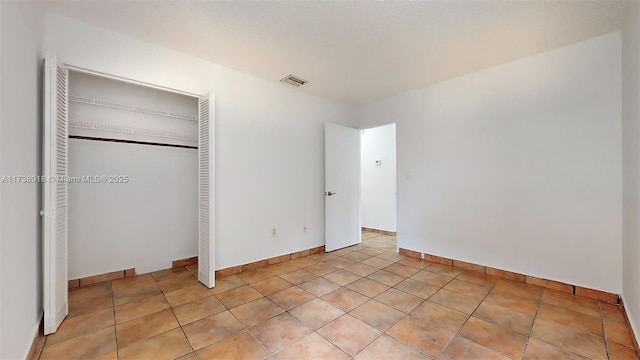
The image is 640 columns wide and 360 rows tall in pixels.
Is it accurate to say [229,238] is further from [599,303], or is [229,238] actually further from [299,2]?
[599,303]

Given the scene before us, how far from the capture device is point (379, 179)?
18.9 ft

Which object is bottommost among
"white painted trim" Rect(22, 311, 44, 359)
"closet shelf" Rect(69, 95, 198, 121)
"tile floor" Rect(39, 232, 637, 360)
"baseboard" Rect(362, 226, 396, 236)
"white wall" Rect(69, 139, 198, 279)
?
"tile floor" Rect(39, 232, 637, 360)

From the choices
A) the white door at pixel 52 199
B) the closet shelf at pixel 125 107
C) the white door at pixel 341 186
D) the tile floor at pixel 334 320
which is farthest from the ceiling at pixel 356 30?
the tile floor at pixel 334 320

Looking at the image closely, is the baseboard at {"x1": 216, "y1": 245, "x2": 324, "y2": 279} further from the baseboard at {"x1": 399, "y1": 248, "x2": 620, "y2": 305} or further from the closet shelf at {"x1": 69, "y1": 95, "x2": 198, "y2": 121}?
the closet shelf at {"x1": 69, "y1": 95, "x2": 198, "y2": 121}

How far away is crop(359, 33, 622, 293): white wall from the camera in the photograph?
2496 millimetres

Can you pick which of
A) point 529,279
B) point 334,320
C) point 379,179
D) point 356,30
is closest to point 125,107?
point 356,30

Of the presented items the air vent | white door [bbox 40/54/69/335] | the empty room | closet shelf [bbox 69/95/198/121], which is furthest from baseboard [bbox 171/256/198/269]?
the air vent

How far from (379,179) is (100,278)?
4.92 metres

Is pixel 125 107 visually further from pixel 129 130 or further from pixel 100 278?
pixel 100 278

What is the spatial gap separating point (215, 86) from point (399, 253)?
3.57 meters

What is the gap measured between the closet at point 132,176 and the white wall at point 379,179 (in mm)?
3755

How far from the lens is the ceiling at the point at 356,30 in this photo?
2.08 meters

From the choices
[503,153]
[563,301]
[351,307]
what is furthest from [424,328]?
[503,153]

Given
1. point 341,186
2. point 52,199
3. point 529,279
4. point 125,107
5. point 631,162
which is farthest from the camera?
point 341,186
